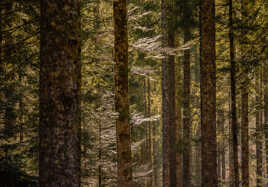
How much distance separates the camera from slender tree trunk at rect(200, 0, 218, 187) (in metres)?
8.16

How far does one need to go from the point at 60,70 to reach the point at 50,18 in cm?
77

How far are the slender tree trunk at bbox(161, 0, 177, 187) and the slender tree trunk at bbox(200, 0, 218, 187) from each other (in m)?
2.01

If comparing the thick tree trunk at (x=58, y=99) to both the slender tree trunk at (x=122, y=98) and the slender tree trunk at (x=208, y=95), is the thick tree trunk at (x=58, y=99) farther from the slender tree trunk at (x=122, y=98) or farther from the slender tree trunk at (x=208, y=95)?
the slender tree trunk at (x=208, y=95)

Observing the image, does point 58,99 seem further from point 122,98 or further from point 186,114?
point 186,114

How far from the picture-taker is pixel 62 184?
356 centimetres

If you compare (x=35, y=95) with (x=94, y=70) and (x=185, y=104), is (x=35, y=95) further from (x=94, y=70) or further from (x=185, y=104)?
(x=185, y=104)

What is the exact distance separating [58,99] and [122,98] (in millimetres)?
3153

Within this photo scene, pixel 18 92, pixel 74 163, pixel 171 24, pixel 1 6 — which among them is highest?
pixel 171 24

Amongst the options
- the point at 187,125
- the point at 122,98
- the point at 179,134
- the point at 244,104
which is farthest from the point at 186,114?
the point at 122,98

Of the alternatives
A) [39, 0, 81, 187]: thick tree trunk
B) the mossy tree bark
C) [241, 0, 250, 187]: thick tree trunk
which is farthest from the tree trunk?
[39, 0, 81, 187]: thick tree trunk

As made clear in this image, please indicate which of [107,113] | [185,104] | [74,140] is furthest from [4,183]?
[185,104]

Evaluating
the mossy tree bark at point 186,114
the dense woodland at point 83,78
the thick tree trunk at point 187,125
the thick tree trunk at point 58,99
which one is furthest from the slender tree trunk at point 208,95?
the thick tree trunk at point 58,99

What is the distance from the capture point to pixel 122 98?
666 centimetres

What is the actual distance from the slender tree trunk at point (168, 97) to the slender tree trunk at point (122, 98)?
354cm
